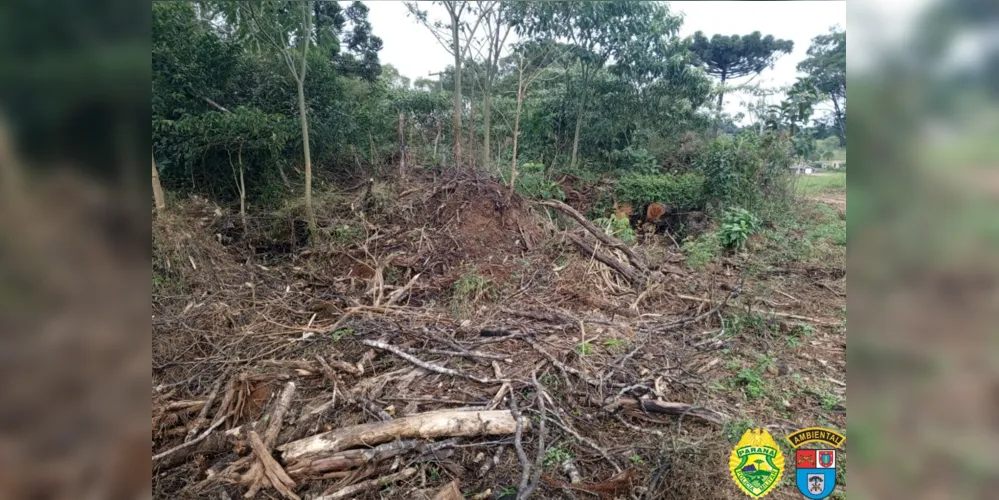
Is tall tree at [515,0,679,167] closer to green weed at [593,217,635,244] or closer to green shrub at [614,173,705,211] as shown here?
green shrub at [614,173,705,211]

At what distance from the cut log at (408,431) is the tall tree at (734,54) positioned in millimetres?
3974

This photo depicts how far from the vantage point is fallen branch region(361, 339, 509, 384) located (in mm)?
3074

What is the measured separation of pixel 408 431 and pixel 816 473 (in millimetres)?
1950

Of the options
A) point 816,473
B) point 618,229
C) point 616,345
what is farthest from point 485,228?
point 816,473

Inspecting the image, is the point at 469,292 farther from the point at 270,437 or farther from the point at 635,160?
the point at 635,160

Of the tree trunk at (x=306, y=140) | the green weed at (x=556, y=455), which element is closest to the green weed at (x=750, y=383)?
the green weed at (x=556, y=455)

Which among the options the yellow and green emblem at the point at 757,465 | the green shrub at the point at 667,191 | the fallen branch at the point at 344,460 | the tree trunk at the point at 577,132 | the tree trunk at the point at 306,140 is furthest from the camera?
the tree trunk at the point at 577,132

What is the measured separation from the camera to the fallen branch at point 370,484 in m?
2.25

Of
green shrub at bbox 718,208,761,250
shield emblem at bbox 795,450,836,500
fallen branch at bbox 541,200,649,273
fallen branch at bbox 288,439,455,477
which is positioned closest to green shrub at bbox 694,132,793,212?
green shrub at bbox 718,208,761,250

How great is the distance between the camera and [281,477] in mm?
2326

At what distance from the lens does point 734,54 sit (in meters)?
6.01
